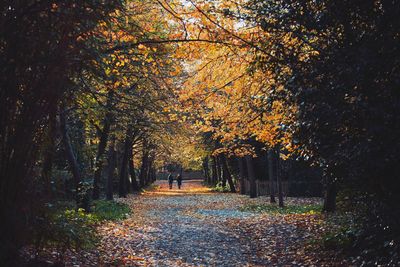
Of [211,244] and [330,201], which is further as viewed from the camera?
[330,201]

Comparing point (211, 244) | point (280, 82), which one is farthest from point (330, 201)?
point (280, 82)

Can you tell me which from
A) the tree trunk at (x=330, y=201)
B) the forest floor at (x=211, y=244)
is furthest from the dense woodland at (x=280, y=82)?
the tree trunk at (x=330, y=201)

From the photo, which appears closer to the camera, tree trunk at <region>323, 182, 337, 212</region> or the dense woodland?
the dense woodland

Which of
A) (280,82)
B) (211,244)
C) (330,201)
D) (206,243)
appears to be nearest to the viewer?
(280,82)

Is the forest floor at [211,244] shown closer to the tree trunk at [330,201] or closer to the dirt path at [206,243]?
the dirt path at [206,243]

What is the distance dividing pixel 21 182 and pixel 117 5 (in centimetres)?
295

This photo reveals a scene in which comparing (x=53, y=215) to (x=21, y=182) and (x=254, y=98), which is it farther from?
(x=254, y=98)

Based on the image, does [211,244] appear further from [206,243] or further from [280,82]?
[280,82]

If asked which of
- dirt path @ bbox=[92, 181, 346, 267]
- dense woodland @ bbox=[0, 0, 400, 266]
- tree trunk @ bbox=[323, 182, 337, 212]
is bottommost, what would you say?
dirt path @ bbox=[92, 181, 346, 267]

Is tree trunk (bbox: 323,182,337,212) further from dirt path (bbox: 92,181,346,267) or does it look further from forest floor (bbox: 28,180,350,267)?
dirt path (bbox: 92,181,346,267)

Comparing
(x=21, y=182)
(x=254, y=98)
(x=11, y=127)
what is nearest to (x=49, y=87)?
(x=11, y=127)

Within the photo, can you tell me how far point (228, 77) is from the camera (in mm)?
10570

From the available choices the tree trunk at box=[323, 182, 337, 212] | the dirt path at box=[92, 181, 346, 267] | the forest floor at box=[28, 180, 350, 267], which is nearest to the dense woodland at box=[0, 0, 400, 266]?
the forest floor at box=[28, 180, 350, 267]

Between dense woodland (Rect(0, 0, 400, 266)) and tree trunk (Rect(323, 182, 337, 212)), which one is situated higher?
dense woodland (Rect(0, 0, 400, 266))
